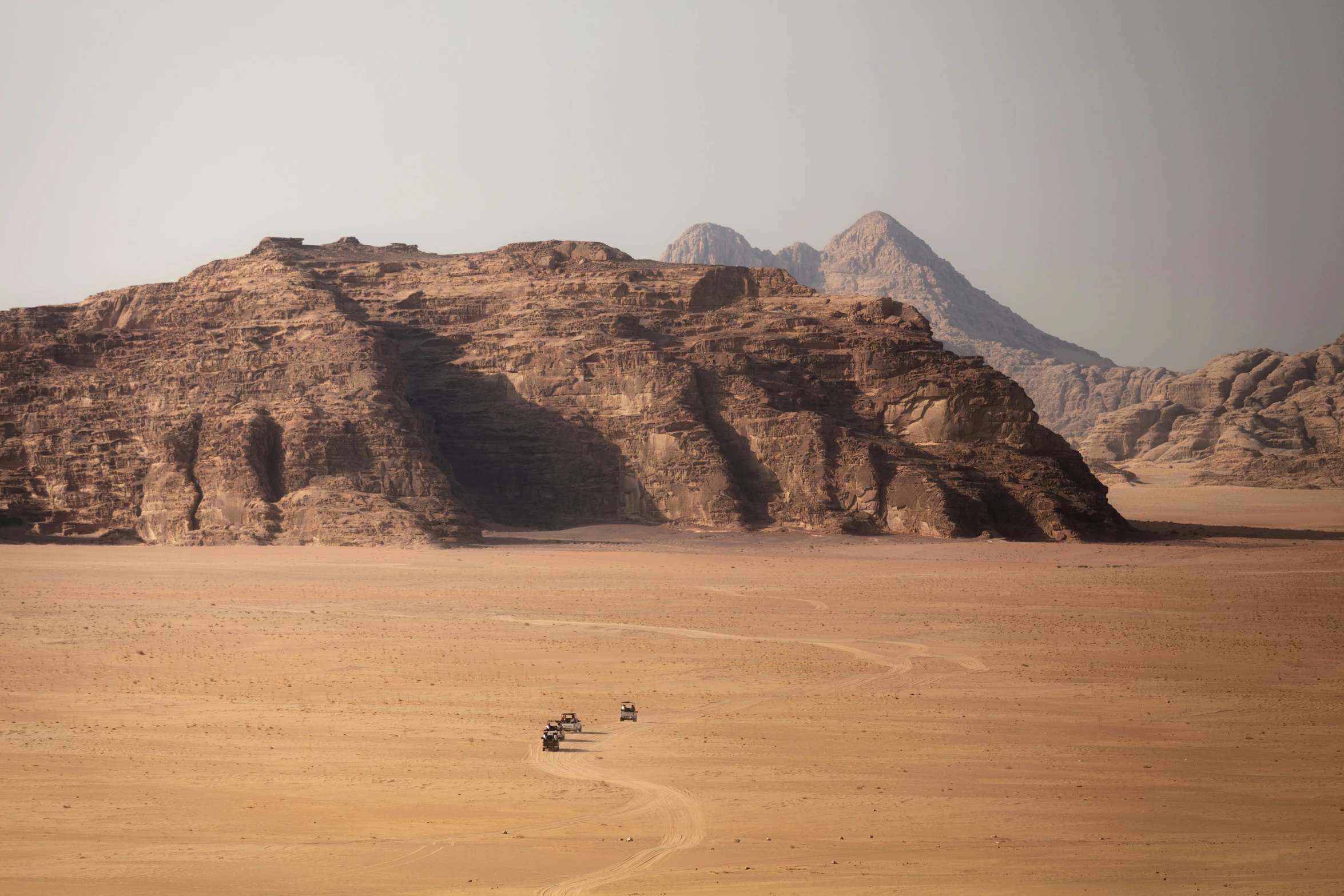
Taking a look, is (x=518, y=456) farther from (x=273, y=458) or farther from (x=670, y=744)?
(x=670, y=744)

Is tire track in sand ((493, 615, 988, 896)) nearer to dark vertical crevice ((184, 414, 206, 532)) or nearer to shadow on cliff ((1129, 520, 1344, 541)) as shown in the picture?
dark vertical crevice ((184, 414, 206, 532))

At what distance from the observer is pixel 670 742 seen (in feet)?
60.1

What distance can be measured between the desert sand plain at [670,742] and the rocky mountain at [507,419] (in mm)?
19517

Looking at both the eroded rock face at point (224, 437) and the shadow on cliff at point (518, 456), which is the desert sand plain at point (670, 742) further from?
the shadow on cliff at point (518, 456)

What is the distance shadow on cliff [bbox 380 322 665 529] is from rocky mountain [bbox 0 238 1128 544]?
0.43 ft

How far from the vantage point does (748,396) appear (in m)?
64.4

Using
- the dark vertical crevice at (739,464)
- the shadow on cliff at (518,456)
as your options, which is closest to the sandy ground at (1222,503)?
the dark vertical crevice at (739,464)

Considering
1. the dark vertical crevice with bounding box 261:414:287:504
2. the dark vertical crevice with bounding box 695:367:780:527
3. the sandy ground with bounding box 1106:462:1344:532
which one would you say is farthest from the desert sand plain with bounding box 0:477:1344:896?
the sandy ground with bounding box 1106:462:1344:532

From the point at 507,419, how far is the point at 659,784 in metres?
53.6

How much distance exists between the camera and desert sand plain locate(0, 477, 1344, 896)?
13.1 metres

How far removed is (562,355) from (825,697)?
49.0 meters

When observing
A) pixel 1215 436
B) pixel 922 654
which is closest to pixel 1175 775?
pixel 922 654

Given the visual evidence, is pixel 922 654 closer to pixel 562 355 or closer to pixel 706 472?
pixel 706 472

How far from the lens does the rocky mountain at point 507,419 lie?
56.8m
